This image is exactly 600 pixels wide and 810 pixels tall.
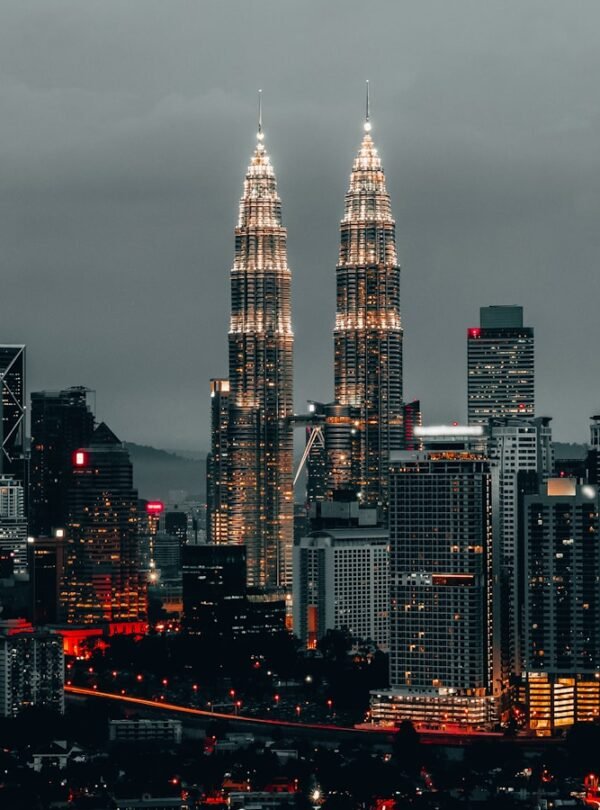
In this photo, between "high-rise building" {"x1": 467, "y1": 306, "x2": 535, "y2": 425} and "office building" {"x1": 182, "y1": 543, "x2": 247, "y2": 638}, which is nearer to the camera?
"office building" {"x1": 182, "y1": 543, "x2": 247, "y2": 638}

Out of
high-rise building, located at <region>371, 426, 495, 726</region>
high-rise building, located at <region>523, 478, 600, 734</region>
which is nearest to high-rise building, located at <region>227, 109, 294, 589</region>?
high-rise building, located at <region>371, 426, 495, 726</region>

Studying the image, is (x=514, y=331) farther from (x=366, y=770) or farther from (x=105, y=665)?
(x=366, y=770)

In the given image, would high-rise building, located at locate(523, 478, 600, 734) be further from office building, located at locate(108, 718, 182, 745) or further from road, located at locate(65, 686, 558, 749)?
office building, located at locate(108, 718, 182, 745)

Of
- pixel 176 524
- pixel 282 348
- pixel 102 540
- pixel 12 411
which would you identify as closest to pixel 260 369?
pixel 282 348

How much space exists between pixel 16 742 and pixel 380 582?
33.2 meters

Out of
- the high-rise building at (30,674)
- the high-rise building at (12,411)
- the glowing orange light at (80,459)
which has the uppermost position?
the high-rise building at (12,411)

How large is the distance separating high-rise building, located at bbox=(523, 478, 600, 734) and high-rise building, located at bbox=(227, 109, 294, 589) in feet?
133

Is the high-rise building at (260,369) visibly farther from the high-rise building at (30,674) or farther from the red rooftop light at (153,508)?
the high-rise building at (30,674)

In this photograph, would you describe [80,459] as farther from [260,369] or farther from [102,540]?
[260,369]

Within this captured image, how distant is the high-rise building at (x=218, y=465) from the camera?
485 feet

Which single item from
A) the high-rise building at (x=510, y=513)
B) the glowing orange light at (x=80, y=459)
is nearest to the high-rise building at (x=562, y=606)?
the high-rise building at (x=510, y=513)

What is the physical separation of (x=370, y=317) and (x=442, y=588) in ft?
143

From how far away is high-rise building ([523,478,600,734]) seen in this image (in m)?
105

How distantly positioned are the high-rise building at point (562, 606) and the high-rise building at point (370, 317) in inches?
1594
